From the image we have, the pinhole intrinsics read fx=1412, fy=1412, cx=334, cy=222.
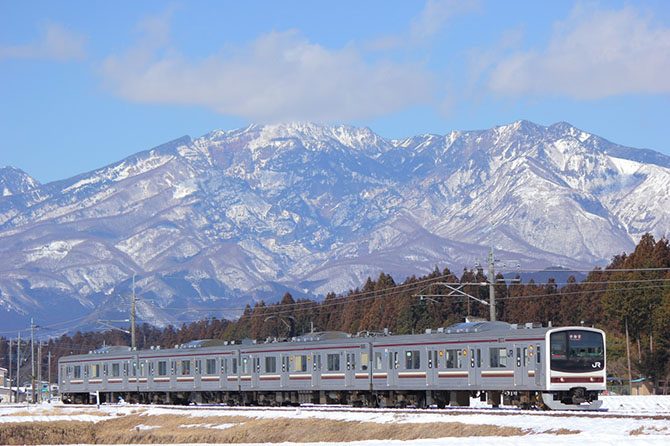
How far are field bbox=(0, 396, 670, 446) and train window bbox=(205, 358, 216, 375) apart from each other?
642 centimetres

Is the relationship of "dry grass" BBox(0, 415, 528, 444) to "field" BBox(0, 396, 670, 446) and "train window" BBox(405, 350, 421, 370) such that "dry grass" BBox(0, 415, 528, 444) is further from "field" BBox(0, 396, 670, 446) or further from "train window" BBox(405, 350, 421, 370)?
"train window" BBox(405, 350, 421, 370)

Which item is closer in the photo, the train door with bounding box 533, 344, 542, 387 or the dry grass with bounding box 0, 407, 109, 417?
the train door with bounding box 533, 344, 542, 387

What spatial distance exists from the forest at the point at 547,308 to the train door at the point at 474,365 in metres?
18.2

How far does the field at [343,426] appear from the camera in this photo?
131 feet

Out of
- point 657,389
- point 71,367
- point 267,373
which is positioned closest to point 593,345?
point 267,373

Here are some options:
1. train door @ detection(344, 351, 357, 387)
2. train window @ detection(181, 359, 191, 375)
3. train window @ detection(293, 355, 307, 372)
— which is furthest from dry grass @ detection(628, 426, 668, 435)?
train window @ detection(181, 359, 191, 375)

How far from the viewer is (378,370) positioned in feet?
215

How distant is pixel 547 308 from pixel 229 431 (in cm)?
8885

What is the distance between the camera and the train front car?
55156 millimetres

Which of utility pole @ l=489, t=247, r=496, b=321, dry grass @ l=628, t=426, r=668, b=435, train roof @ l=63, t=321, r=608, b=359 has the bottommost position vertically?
dry grass @ l=628, t=426, r=668, b=435

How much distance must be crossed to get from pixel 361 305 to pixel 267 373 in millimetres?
91572

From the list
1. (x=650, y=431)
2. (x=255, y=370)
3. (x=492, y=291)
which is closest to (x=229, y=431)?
(x=650, y=431)

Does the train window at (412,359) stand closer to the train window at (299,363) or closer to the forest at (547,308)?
the train window at (299,363)

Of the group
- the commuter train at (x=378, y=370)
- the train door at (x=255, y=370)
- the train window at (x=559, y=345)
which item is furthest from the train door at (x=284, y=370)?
the train window at (x=559, y=345)
